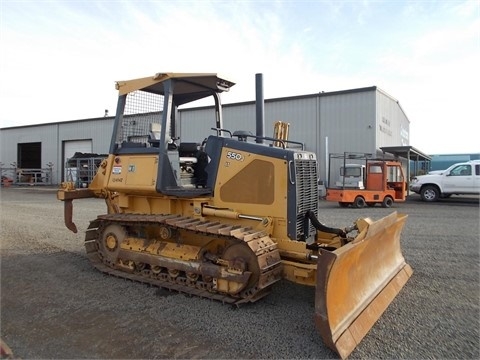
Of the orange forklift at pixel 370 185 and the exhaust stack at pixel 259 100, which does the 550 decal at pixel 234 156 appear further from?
the orange forklift at pixel 370 185

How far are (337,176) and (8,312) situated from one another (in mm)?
19555

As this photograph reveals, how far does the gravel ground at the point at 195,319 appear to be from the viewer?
3.57 metres

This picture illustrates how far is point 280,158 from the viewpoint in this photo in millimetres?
4980

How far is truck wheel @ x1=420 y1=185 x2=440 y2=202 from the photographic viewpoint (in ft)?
62.9

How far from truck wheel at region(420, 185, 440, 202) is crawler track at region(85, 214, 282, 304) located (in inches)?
672

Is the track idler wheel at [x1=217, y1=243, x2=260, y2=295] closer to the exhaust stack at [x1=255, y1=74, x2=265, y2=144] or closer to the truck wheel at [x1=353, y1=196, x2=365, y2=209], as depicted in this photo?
the exhaust stack at [x1=255, y1=74, x2=265, y2=144]

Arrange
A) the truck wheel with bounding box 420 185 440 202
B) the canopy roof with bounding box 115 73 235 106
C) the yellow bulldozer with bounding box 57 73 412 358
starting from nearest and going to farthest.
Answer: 1. the yellow bulldozer with bounding box 57 73 412 358
2. the canopy roof with bounding box 115 73 235 106
3. the truck wheel with bounding box 420 185 440 202

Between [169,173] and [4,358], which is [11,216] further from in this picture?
[4,358]

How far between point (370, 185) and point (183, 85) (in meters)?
13.4

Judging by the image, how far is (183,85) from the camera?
5926 mm

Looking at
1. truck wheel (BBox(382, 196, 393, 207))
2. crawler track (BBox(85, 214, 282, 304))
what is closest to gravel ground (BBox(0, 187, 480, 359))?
crawler track (BBox(85, 214, 282, 304))

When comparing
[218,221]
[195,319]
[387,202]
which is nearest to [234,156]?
[218,221]

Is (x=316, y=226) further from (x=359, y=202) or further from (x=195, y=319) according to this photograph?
(x=359, y=202)

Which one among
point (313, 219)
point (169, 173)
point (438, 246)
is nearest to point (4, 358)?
point (169, 173)
